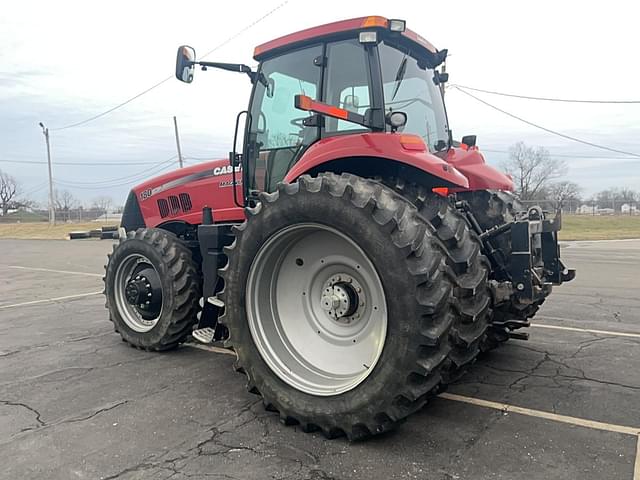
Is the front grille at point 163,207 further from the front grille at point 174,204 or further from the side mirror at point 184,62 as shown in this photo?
the side mirror at point 184,62

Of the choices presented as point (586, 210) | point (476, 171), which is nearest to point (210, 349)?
point (476, 171)

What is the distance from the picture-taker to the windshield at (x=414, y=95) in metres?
4.30

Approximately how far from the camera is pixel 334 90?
4398 millimetres

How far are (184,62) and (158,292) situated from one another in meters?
2.39

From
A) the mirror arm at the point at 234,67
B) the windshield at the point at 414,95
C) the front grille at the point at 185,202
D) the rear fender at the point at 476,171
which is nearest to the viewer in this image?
the windshield at the point at 414,95

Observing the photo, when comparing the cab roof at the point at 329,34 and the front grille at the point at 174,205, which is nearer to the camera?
the cab roof at the point at 329,34

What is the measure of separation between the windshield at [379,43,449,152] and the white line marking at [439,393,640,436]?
2.23 m

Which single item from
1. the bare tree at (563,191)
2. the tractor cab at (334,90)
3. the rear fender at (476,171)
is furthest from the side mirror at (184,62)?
the bare tree at (563,191)

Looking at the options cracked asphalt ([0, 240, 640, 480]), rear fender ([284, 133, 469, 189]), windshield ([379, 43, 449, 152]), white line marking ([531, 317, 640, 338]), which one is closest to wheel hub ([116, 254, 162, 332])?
cracked asphalt ([0, 240, 640, 480])

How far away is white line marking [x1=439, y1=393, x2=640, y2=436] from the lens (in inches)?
137

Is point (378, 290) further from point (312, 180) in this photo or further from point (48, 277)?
point (48, 277)

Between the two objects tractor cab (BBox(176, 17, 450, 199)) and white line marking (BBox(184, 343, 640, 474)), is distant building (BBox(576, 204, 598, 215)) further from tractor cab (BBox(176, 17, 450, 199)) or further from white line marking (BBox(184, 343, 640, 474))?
white line marking (BBox(184, 343, 640, 474))

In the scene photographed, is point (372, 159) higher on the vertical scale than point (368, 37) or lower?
lower

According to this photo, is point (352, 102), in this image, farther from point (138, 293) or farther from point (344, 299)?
point (138, 293)
